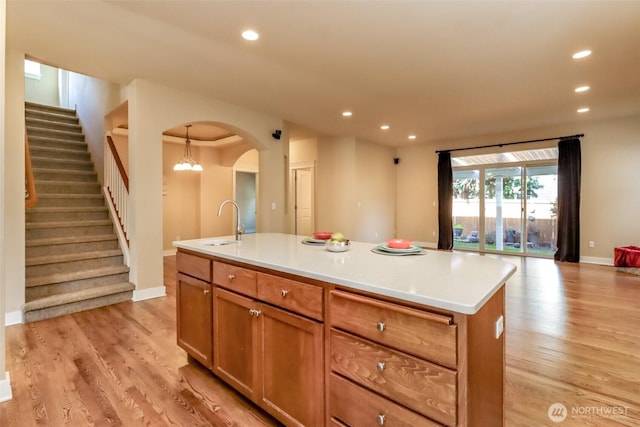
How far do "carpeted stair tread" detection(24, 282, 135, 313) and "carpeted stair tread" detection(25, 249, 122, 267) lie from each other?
1.45 ft

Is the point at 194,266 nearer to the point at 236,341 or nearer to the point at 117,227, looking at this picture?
the point at 236,341

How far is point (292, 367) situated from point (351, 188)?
19.1 ft

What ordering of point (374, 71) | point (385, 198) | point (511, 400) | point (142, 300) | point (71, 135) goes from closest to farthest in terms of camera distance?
point (511, 400), point (374, 71), point (142, 300), point (71, 135), point (385, 198)

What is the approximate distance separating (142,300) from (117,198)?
1.53 m

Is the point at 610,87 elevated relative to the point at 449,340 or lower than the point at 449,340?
elevated

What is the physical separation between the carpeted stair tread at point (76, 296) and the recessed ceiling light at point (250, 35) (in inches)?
123

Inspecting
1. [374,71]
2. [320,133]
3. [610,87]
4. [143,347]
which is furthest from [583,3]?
[320,133]

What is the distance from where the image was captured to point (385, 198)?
8.21 metres

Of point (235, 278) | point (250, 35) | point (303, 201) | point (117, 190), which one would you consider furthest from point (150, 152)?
point (303, 201)

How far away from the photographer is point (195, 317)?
217cm

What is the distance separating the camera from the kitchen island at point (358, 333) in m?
1.06

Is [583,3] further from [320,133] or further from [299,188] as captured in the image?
[299,188]

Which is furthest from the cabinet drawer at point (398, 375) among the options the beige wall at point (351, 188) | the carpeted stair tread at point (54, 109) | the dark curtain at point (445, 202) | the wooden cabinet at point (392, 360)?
the carpeted stair tread at point (54, 109)

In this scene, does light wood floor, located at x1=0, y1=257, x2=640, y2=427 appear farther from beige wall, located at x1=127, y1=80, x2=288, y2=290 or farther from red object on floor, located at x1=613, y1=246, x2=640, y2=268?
red object on floor, located at x1=613, y1=246, x2=640, y2=268
